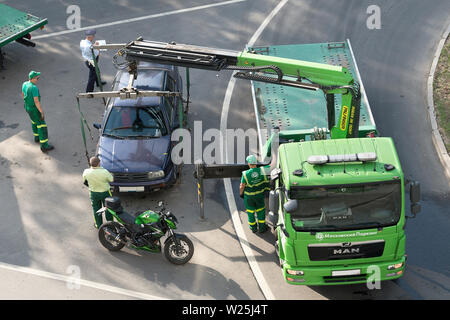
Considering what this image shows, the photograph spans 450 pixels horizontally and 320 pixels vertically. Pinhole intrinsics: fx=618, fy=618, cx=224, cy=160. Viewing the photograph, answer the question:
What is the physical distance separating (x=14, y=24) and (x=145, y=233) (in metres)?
9.73

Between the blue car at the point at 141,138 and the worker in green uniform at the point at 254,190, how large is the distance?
209 centimetres

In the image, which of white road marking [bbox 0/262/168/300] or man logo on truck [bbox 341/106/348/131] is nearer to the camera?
white road marking [bbox 0/262/168/300]

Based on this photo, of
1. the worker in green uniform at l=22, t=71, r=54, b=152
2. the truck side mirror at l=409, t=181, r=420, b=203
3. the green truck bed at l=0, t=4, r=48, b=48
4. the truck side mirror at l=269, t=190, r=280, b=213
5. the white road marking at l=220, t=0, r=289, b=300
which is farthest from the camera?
the green truck bed at l=0, t=4, r=48, b=48

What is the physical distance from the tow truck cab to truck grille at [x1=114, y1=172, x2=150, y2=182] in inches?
152

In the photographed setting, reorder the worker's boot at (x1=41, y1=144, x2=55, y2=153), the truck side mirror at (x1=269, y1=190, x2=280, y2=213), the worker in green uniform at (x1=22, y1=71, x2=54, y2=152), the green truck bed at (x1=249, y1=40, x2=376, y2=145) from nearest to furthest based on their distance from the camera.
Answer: the truck side mirror at (x1=269, y1=190, x2=280, y2=213)
the green truck bed at (x1=249, y1=40, x2=376, y2=145)
the worker in green uniform at (x1=22, y1=71, x2=54, y2=152)
the worker's boot at (x1=41, y1=144, x2=55, y2=153)

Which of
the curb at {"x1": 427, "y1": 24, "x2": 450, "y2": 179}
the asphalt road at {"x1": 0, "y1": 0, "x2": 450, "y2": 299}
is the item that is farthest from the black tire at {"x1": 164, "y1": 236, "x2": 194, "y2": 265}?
the curb at {"x1": 427, "y1": 24, "x2": 450, "y2": 179}

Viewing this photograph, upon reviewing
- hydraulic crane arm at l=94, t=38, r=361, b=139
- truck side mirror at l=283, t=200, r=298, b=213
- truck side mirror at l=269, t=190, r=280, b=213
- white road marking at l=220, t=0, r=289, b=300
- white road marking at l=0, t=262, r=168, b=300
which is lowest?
white road marking at l=0, t=262, r=168, b=300

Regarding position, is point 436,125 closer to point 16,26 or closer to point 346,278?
point 346,278

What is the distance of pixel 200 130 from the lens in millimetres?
15945

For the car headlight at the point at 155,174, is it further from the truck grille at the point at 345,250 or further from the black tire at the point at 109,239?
the truck grille at the point at 345,250

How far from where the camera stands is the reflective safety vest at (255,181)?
1195cm

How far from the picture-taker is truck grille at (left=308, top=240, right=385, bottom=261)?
10.3m

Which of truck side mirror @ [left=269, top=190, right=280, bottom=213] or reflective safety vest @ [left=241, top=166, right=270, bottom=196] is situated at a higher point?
truck side mirror @ [left=269, top=190, right=280, bottom=213]

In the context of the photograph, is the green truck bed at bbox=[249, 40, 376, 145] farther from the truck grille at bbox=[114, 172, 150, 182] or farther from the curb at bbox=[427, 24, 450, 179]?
the truck grille at bbox=[114, 172, 150, 182]
